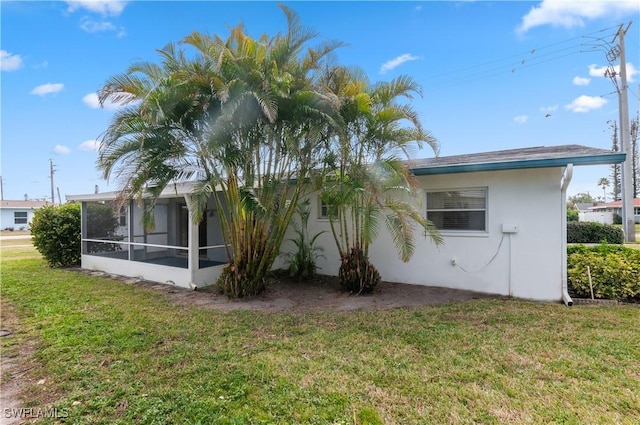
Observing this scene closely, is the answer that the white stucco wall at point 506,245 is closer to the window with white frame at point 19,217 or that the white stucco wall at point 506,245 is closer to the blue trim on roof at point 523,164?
the blue trim on roof at point 523,164

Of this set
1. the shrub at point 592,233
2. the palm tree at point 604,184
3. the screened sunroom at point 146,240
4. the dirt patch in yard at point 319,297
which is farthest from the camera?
the palm tree at point 604,184

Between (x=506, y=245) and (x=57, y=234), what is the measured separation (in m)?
13.5

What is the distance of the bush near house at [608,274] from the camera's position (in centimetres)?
640

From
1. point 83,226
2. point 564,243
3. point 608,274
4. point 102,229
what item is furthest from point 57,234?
point 608,274

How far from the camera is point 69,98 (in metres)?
12.0

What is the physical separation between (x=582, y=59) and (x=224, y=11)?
68.9ft

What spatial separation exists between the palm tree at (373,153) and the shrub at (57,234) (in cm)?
985

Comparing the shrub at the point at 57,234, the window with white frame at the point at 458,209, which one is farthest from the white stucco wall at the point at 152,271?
the window with white frame at the point at 458,209

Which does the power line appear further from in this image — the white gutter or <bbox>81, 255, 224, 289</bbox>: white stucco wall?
<bbox>81, 255, 224, 289</bbox>: white stucco wall

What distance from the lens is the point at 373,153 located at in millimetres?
6863

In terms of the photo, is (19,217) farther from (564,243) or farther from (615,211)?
(615,211)

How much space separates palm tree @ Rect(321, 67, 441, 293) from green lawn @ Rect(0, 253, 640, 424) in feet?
6.06

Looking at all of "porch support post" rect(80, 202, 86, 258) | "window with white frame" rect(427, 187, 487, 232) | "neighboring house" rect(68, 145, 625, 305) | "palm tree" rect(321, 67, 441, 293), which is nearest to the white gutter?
"neighboring house" rect(68, 145, 625, 305)

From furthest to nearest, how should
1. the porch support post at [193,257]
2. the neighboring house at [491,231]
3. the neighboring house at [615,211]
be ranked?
1. the neighboring house at [615,211]
2. the porch support post at [193,257]
3. the neighboring house at [491,231]
